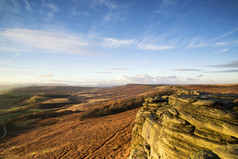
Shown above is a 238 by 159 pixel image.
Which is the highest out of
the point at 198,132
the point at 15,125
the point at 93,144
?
the point at 198,132

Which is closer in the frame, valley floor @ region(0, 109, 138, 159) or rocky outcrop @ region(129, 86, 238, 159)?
rocky outcrop @ region(129, 86, 238, 159)

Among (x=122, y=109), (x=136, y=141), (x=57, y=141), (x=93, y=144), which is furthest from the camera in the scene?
(x=122, y=109)

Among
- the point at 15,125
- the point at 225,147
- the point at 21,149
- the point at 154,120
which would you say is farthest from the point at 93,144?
the point at 15,125

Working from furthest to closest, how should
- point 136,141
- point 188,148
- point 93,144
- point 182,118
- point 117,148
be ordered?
1. point 93,144
2. point 117,148
3. point 136,141
4. point 182,118
5. point 188,148

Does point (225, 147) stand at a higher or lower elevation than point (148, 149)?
higher

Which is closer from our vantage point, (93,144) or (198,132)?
(198,132)

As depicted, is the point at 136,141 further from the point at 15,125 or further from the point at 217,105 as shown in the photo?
the point at 15,125

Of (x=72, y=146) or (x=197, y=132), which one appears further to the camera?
(x=72, y=146)

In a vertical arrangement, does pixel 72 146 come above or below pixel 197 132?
below

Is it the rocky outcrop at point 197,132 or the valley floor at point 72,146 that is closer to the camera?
the rocky outcrop at point 197,132

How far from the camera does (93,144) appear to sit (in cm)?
1889

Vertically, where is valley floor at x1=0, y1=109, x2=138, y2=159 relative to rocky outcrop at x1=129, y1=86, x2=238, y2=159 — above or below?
below

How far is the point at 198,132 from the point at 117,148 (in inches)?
→ 494

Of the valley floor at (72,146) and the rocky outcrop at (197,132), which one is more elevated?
the rocky outcrop at (197,132)
